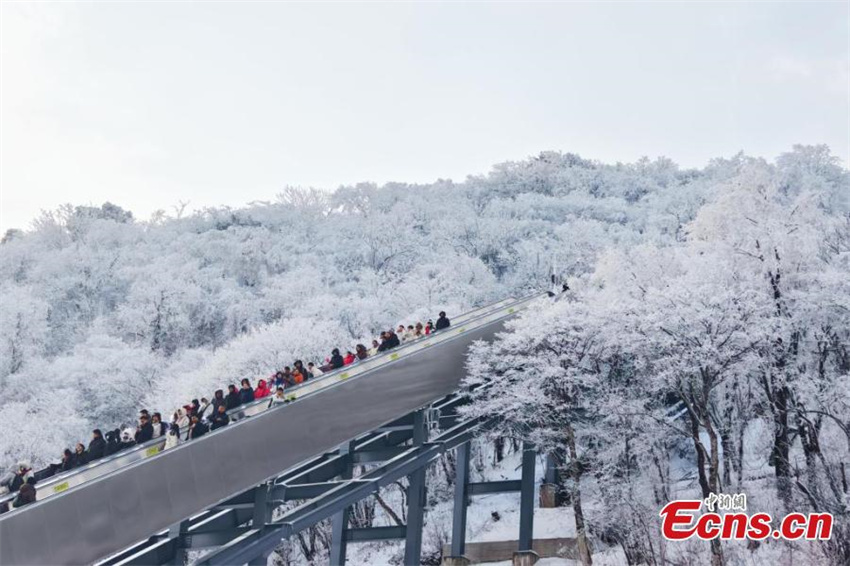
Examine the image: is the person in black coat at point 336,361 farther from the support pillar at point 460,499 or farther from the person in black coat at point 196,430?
the support pillar at point 460,499

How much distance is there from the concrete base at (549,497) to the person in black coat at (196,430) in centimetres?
2126

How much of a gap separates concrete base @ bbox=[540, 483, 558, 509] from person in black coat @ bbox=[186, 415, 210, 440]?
837 inches

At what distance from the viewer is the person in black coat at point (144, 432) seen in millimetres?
14805

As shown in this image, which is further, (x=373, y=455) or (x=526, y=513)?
(x=526, y=513)

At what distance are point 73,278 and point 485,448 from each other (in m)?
37.3

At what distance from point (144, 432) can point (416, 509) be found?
9.67m

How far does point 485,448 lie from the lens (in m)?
44.3

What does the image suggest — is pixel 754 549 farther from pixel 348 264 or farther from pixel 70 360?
pixel 348 264

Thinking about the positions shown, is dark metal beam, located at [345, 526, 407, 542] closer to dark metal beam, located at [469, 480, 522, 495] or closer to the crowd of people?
dark metal beam, located at [469, 480, 522, 495]

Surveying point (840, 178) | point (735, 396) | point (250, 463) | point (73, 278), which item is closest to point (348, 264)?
point (73, 278)

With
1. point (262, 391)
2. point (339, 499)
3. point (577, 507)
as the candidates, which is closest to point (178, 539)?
point (339, 499)

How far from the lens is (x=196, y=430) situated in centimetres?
1457

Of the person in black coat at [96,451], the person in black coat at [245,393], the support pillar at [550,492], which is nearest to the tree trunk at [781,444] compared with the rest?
the support pillar at [550,492]

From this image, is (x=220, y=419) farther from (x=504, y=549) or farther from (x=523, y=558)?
(x=504, y=549)
